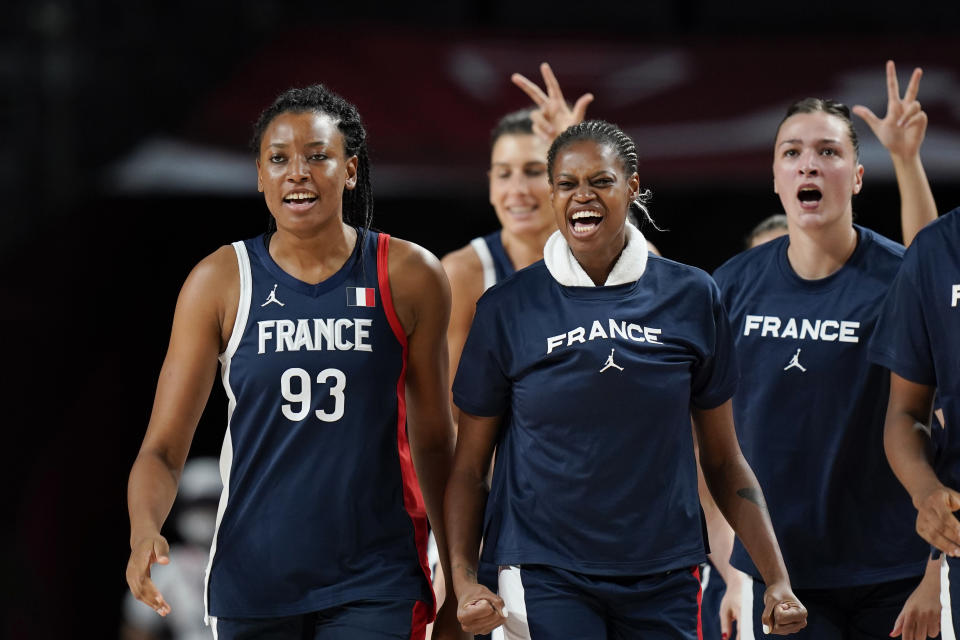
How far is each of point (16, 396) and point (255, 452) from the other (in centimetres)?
431

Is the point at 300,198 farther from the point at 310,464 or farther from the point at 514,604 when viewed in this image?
the point at 514,604

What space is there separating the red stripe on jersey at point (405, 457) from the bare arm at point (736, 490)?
0.64m

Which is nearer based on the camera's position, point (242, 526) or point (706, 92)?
point (242, 526)

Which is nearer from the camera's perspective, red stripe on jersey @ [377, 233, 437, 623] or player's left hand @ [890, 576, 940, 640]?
red stripe on jersey @ [377, 233, 437, 623]

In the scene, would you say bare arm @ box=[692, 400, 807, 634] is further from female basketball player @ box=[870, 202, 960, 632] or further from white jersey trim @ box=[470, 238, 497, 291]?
white jersey trim @ box=[470, 238, 497, 291]

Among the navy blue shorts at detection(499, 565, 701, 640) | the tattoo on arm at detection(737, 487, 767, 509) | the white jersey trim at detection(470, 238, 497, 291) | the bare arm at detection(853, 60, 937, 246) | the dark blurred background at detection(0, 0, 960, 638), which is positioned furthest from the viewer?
the dark blurred background at detection(0, 0, 960, 638)

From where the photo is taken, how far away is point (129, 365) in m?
7.38


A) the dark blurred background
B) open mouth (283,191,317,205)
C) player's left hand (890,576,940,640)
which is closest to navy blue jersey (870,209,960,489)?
player's left hand (890,576,940,640)

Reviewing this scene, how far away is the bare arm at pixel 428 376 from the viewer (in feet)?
10.5

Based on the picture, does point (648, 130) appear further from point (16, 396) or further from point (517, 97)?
point (16, 396)

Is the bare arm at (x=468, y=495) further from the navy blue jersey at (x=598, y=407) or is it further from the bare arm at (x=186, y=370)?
the bare arm at (x=186, y=370)

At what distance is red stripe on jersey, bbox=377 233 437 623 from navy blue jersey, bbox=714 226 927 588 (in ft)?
2.96

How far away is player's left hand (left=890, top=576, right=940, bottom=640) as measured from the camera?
10.7 ft

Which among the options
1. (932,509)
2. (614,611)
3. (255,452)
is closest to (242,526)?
(255,452)
